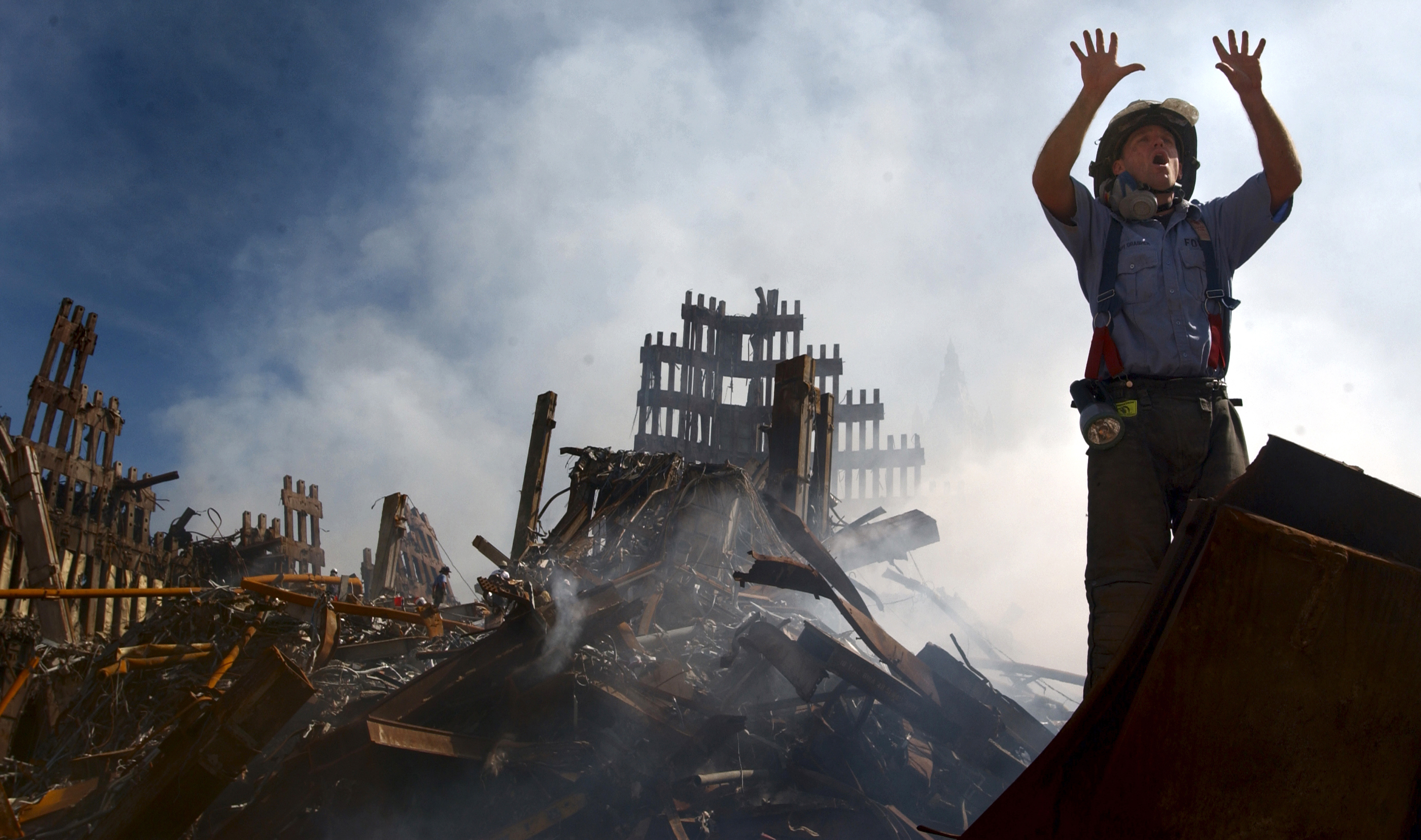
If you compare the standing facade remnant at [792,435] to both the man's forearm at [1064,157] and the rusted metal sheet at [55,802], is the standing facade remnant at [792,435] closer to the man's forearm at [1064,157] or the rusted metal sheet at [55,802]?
the man's forearm at [1064,157]

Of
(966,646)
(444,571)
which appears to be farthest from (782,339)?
(444,571)

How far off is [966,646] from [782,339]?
14075 mm

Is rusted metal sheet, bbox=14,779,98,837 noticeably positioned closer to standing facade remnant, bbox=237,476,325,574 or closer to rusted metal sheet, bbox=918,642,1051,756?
rusted metal sheet, bbox=918,642,1051,756

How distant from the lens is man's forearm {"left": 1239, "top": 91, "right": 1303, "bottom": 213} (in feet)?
7.73

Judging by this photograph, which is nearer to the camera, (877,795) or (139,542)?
(877,795)

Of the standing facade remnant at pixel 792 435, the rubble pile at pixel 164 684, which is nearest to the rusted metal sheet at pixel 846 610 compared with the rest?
the rubble pile at pixel 164 684

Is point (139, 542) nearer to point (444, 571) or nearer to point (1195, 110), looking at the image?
point (444, 571)

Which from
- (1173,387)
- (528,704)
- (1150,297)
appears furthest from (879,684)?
(1150,297)

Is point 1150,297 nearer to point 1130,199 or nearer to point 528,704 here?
point 1130,199

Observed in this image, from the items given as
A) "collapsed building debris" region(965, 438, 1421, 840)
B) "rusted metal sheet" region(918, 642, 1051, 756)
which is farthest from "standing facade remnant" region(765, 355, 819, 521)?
"collapsed building debris" region(965, 438, 1421, 840)

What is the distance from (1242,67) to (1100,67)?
482 millimetres

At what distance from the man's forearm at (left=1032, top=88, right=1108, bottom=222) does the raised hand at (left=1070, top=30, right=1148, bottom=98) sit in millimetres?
25

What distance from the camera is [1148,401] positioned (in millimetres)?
2311

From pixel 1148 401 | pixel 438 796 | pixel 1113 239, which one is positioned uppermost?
pixel 1113 239
